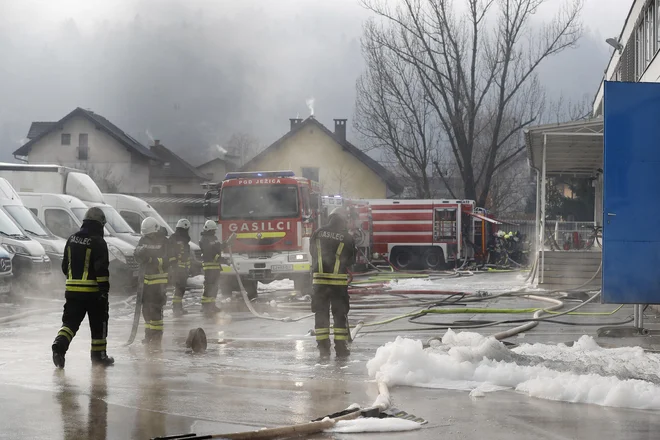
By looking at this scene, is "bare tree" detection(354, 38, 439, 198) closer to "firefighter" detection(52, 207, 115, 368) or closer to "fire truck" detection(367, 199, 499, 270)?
"fire truck" detection(367, 199, 499, 270)

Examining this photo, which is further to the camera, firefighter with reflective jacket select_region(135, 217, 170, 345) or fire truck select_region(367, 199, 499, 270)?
fire truck select_region(367, 199, 499, 270)

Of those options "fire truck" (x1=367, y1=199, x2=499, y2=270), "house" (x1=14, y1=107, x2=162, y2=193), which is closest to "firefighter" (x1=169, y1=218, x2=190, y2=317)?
"fire truck" (x1=367, y1=199, x2=499, y2=270)

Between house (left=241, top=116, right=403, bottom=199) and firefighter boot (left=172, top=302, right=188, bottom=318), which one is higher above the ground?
house (left=241, top=116, right=403, bottom=199)

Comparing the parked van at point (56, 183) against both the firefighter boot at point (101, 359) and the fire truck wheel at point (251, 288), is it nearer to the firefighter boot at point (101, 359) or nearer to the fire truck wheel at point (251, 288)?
the fire truck wheel at point (251, 288)

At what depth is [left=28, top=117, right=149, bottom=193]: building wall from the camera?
44.1m

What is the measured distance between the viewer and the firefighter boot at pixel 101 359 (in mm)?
8820

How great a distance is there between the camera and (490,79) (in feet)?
117

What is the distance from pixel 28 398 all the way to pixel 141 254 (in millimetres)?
4124

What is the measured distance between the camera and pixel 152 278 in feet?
36.1

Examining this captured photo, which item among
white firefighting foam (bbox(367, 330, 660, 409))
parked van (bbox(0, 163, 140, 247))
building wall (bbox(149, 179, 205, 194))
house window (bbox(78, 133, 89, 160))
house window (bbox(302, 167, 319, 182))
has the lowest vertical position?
white firefighting foam (bbox(367, 330, 660, 409))

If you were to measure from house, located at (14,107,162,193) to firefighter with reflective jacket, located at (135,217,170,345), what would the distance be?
32.8m

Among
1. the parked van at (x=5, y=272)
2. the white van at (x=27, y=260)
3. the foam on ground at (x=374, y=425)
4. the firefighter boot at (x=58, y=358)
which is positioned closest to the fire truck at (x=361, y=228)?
the white van at (x=27, y=260)

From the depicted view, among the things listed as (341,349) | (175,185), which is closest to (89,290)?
(341,349)

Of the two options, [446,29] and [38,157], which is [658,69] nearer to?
[446,29]
